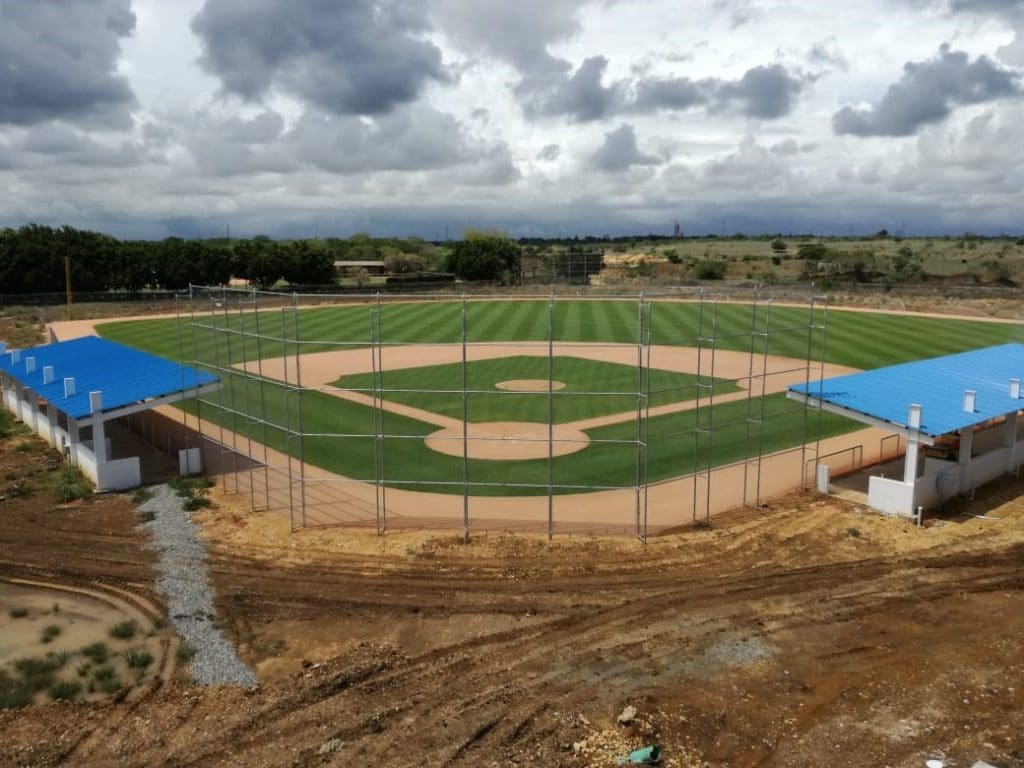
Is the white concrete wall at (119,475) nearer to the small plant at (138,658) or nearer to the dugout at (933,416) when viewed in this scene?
the small plant at (138,658)

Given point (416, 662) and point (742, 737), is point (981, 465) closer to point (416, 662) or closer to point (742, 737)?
point (742, 737)

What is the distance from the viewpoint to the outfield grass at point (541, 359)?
20.8 meters

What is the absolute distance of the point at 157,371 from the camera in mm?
22891

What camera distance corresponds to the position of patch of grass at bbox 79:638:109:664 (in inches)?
450

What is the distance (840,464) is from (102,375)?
69.3ft

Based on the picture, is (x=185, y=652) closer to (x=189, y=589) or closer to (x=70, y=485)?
(x=189, y=589)

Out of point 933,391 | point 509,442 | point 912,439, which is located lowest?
point 509,442

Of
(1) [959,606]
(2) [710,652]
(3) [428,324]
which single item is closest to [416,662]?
(2) [710,652]

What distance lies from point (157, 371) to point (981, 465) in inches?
874

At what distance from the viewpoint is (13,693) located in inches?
414

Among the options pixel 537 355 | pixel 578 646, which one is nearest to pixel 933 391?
pixel 578 646

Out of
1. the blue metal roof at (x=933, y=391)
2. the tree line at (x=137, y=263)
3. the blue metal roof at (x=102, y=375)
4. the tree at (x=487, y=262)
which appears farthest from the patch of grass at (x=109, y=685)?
the tree at (x=487, y=262)

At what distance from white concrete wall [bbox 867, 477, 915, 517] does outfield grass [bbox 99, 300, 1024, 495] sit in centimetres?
323

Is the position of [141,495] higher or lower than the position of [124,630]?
higher
